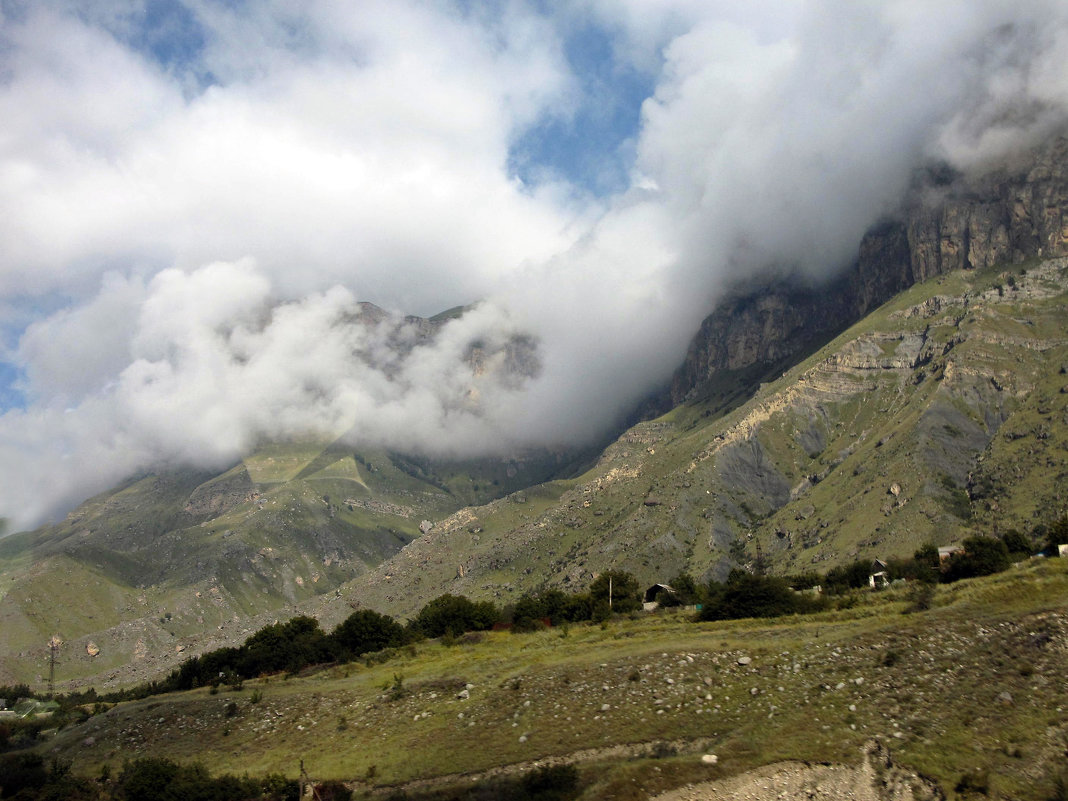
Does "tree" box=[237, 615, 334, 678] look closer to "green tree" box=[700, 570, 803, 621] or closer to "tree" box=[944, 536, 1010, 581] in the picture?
"green tree" box=[700, 570, 803, 621]

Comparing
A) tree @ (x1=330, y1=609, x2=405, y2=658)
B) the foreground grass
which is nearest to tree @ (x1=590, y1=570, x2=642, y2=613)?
tree @ (x1=330, y1=609, x2=405, y2=658)

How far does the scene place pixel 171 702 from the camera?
45875mm

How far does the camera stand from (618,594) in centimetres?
8994

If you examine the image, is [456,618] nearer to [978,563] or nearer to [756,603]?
[756,603]

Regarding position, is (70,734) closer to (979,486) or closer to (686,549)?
(686,549)

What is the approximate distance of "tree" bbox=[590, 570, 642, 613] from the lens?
7950cm

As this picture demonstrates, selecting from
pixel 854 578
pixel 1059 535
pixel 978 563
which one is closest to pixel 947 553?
pixel 854 578

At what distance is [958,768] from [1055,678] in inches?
255

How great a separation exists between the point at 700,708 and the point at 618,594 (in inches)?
2431

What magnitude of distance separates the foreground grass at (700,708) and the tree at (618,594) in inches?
1401

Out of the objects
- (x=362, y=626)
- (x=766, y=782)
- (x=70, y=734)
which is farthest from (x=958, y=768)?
(x=362, y=626)

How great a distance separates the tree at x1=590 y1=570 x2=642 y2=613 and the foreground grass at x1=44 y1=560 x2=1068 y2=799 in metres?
35.6

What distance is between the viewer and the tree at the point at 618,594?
→ 79.5 m

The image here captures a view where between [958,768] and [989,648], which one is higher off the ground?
[989,648]
